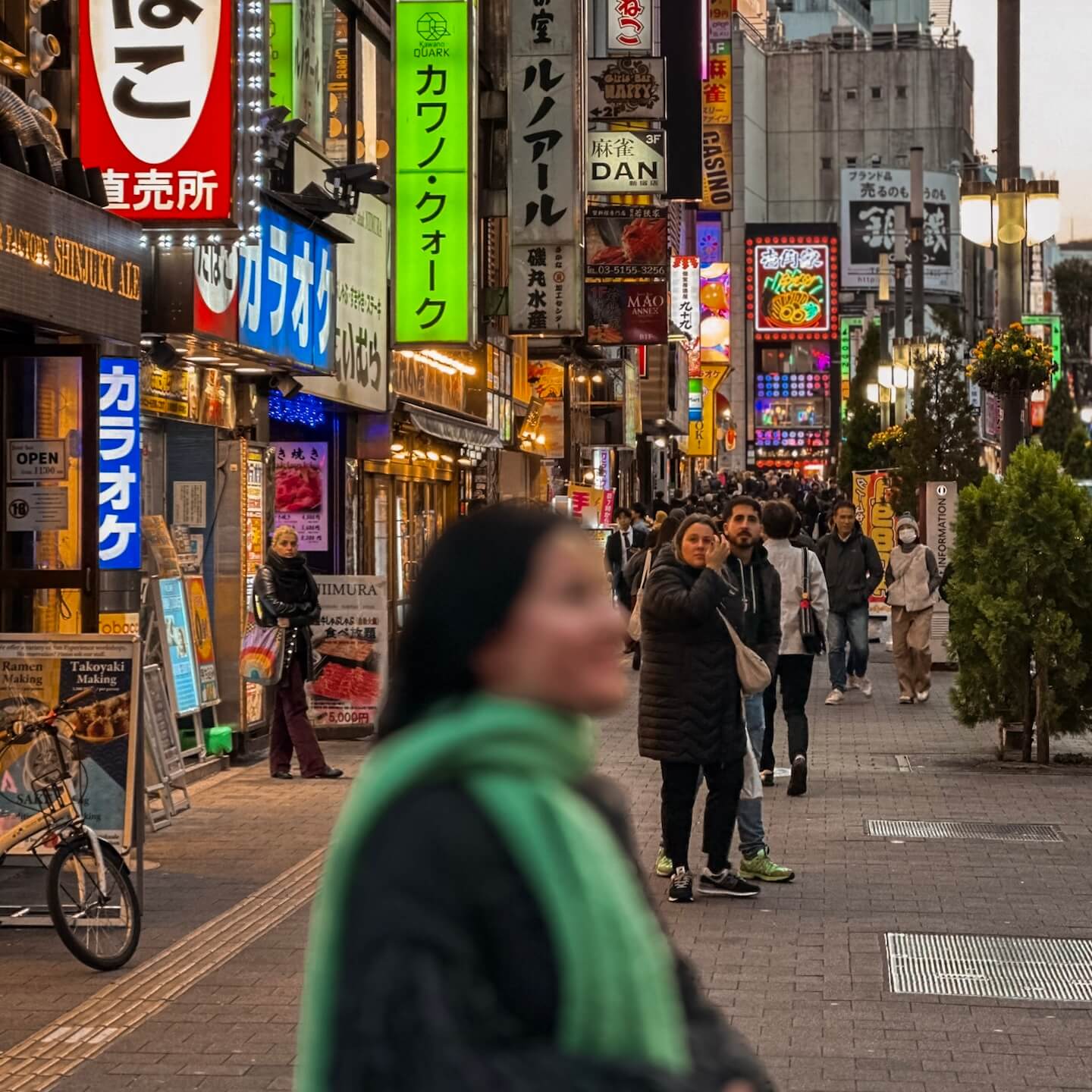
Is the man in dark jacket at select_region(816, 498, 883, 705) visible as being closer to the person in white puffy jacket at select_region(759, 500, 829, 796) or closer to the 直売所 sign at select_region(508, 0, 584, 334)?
the person in white puffy jacket at select_region(759, 500, 829, 796)

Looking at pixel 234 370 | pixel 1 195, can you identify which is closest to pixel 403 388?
pixel 234 370

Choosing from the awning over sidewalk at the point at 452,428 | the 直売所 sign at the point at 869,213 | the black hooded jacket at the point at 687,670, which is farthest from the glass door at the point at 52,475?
the 直売所 sign at the point at 869,213

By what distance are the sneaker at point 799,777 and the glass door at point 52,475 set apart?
482cm

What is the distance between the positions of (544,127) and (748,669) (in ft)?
53.5

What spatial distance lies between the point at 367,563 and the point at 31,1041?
46.2 ft

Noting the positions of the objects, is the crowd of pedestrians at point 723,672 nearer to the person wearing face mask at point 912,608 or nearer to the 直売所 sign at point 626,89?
the person wearing face mask at point 912,608

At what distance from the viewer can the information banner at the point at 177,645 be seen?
45.2 ft

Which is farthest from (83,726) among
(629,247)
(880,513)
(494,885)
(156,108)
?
(629,247)

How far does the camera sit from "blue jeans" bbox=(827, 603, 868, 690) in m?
20.1

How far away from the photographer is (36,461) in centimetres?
1111

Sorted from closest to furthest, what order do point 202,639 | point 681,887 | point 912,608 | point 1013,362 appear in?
1. point 681,887
2. point 202,639
3. point 1013,362
4. point 912,608

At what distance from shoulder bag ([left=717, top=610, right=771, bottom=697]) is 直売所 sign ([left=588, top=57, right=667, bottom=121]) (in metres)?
22.8

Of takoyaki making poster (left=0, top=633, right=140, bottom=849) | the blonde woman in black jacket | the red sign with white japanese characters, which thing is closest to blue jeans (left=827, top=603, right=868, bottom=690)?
the blonde woman in black jacket

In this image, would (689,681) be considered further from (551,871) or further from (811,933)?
(551,871)
